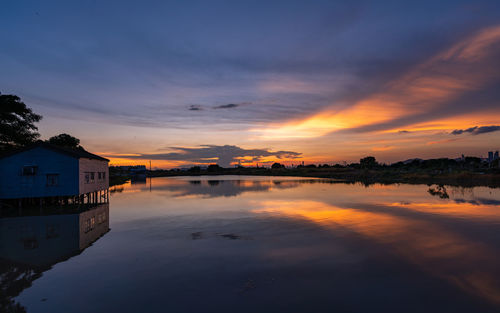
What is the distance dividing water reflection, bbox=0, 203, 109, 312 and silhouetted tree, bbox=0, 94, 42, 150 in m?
17.1

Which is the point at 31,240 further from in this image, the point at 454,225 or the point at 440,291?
the point at 454,225

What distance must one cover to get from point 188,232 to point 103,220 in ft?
29.5

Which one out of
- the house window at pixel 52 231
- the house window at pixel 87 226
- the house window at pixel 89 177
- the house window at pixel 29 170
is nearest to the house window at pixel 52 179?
the house window at pixel 29 170

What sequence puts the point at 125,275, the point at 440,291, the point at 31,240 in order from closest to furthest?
1. the point at 440,291
2. the point at 125,275
3. the point at 31,240

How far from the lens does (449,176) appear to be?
64.2 meters

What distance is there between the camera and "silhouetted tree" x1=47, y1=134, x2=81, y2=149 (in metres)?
61.1

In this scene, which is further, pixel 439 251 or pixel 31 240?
pixel 31 240

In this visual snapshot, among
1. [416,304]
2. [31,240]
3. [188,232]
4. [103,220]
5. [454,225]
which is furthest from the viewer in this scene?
[103,220]

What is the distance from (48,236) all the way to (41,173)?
1351 centimetres

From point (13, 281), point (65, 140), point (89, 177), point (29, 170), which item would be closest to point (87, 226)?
point (13, 281)

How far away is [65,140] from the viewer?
63.1 metres

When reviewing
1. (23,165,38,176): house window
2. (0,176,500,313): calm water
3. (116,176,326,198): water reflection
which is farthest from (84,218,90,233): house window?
(116,176,326,198): water reflection

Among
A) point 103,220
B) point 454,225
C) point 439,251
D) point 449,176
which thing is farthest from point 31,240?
point 449,176

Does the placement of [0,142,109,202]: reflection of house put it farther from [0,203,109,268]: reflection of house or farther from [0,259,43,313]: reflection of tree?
[0,259,43,313]: reflection of tree
